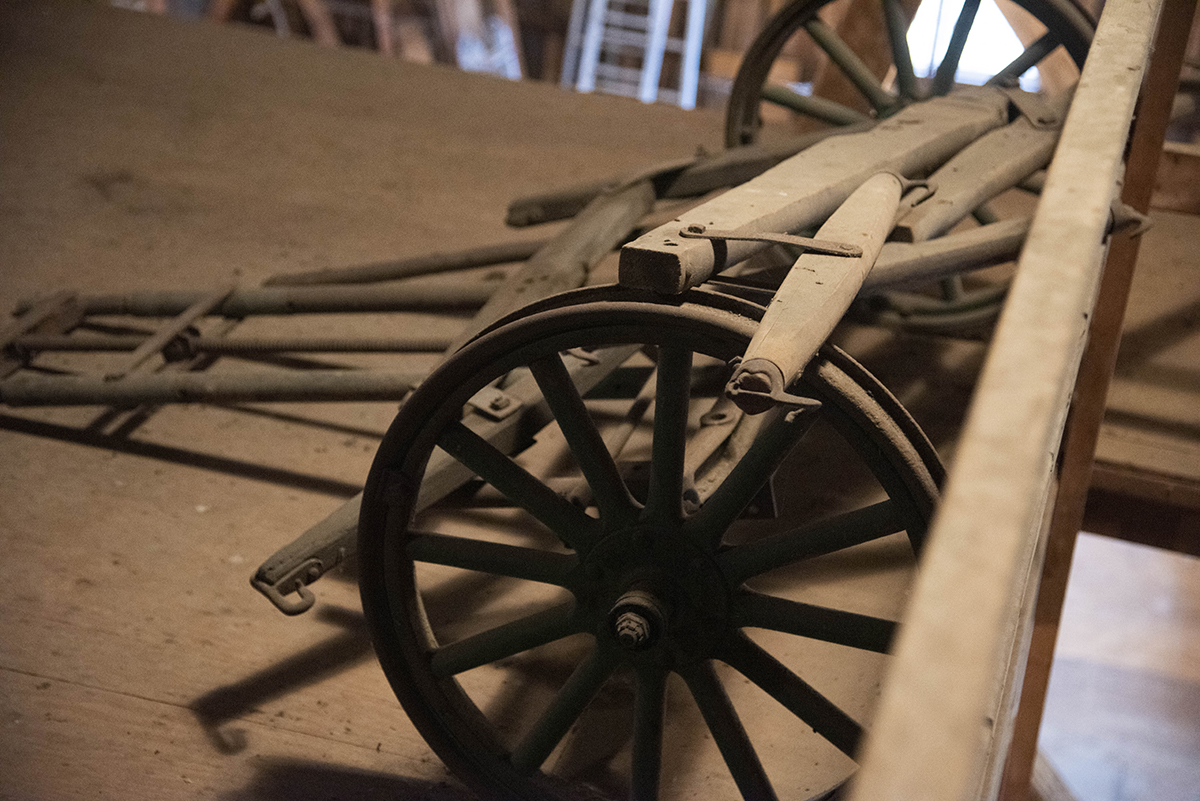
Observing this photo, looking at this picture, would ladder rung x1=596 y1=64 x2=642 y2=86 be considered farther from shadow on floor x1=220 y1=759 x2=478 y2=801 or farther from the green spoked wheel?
shadow on floor x1=220 y1=759 x2=478 y2=801

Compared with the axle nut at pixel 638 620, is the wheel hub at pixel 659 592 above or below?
above

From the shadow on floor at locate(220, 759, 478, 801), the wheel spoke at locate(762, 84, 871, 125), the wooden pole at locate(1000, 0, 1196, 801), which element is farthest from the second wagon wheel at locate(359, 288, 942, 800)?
the wheel spoke at locate(762, 84, 871, 125)

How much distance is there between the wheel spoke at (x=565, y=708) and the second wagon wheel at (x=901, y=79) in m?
1.47

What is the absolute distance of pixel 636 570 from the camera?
4.10ft

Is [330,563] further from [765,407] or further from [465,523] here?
[765,407]

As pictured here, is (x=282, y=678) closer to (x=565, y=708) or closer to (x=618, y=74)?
(x=565, y=708)

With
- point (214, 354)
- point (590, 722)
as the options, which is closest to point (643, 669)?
point (590, 722)

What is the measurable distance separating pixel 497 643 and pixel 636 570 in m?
0.24

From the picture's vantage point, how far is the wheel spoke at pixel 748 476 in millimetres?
1140

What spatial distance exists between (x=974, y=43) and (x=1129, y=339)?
2.80m

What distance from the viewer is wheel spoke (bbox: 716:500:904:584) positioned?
1.17 m

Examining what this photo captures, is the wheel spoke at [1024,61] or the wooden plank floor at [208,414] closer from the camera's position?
the wooden plank floor at [208,414]

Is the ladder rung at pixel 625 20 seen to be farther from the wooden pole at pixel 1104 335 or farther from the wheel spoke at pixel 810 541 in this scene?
the wheel spoke at pixel 810 541

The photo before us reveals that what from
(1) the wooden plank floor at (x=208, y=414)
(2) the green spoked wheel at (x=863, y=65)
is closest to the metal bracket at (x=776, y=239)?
(1) the wooden plank floor at (x=208, y=414)
